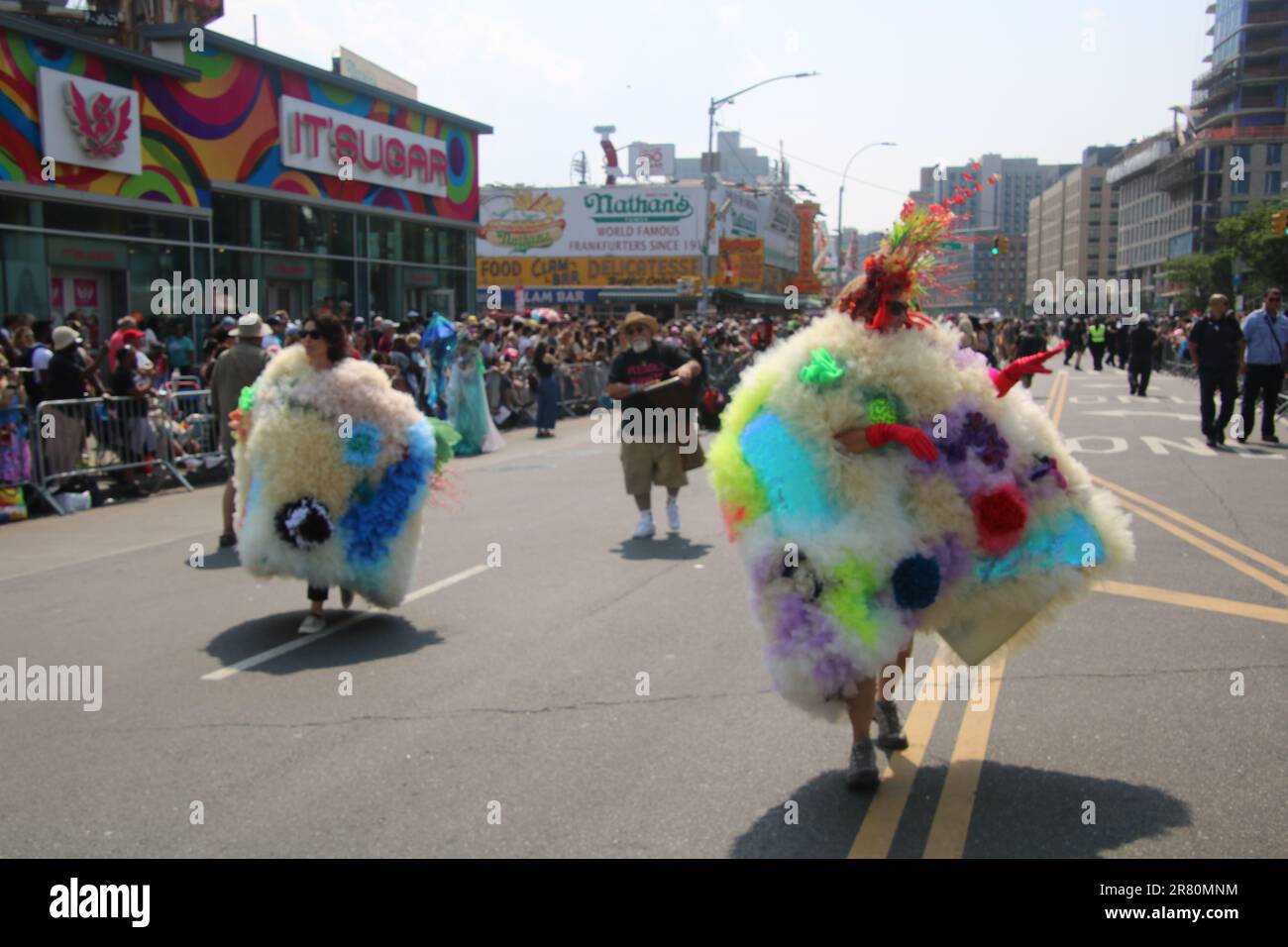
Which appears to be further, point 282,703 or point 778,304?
point 778,304

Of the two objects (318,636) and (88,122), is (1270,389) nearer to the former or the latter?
(318,636)

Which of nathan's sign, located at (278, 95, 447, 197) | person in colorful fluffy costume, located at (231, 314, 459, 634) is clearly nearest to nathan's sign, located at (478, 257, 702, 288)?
nathan's sign, located at (278, 95, 447, 197)

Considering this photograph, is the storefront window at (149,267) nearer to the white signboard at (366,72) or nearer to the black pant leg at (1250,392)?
the white signboard at (366,72)

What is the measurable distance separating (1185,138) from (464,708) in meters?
169

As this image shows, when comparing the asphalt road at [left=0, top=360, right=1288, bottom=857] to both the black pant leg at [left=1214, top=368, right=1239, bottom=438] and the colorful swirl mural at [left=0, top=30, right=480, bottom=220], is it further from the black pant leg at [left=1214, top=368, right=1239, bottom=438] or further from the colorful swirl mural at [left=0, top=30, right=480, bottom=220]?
the colorful swirl mural at [left=0, top=30, right=480, bottom=220]

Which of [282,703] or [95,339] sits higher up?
[95,339]

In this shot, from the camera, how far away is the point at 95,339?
20.5 meters

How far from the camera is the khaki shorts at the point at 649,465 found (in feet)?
33.4

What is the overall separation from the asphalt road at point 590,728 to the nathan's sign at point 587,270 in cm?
5575
